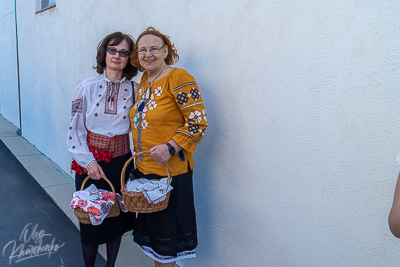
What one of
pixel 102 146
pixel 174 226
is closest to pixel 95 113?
pixel 102 146

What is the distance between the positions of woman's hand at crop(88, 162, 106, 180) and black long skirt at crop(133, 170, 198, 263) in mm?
259

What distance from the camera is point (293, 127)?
184cm

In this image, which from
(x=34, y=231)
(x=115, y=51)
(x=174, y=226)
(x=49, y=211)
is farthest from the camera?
(x=49, y=211)

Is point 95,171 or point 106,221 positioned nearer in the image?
point 95,171

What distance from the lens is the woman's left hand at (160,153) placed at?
1.92 m

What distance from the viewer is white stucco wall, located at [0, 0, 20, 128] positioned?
24.6 feet

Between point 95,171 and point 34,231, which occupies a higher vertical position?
point 95,171

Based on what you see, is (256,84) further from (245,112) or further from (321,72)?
(321,72)

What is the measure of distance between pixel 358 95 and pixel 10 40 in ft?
27.9

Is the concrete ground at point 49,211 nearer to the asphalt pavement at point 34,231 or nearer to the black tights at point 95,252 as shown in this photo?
the asphalt pavement at point 34,231

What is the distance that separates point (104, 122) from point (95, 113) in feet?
0.29

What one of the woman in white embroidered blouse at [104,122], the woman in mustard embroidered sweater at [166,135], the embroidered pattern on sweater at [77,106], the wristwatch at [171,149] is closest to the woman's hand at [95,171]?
the woman in white embroidered blouse at [104,122]

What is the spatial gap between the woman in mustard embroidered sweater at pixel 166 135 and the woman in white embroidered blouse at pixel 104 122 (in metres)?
0.13

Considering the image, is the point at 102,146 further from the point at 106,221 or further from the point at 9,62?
the point at 9,62
